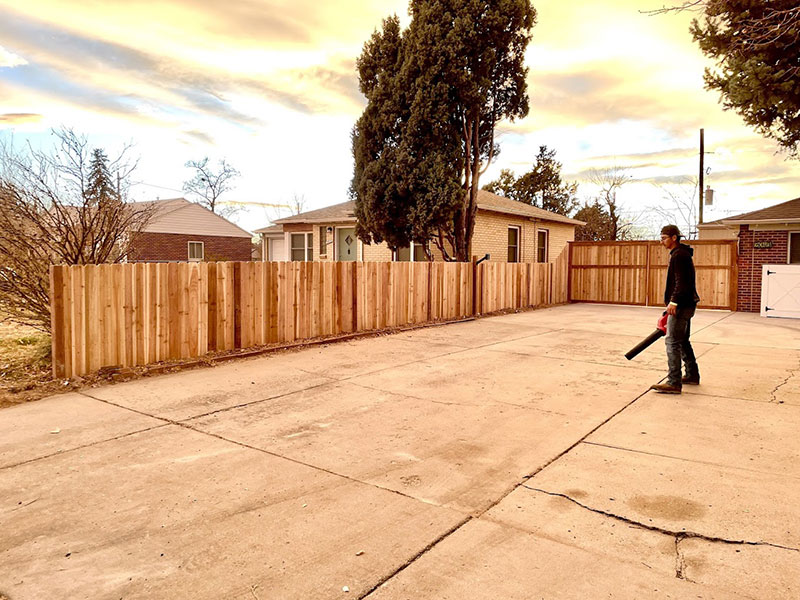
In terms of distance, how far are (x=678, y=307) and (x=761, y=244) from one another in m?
11.9

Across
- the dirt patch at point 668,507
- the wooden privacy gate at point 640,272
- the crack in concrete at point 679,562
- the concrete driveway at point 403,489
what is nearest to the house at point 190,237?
the wooden privacy gate at point 640,272

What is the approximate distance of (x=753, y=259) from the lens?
1571cm

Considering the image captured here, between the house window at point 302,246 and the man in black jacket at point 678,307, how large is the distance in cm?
1700

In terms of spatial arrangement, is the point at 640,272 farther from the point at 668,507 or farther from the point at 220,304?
the point at 668,507

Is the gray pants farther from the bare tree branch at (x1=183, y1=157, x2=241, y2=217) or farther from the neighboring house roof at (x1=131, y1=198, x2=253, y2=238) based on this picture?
the bare tree branch at (x1=183, y1=157, x2=241, y2=217)

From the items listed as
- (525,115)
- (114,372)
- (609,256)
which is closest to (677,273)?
(114,372)

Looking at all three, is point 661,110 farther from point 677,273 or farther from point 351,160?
point 677,273

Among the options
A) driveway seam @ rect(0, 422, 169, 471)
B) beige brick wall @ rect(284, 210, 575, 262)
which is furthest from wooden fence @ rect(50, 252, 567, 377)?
beige brick wall @ rect(284, 210, 575, 262)

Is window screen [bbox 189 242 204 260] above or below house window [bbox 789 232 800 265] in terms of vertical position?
above

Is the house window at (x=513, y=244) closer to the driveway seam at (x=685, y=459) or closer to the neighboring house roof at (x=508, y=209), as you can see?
the neighboring house roof at (x=508, y=209)

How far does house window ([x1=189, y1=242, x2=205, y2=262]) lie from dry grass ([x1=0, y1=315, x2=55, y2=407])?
25.8 metres

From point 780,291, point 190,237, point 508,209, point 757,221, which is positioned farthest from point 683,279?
point 190,237

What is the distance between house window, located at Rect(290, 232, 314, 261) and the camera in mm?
22078

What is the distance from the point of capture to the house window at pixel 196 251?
3444cm
